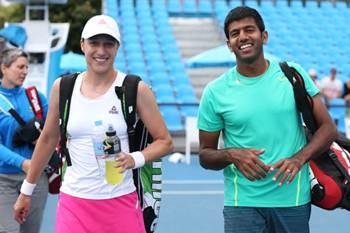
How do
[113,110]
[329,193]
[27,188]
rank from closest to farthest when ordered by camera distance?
[113,110]
[329,193]
[27,188]

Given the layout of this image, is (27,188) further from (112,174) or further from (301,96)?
(301,96)

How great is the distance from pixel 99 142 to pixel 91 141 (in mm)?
48

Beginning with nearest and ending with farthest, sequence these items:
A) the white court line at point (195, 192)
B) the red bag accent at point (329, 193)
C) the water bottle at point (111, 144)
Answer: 1. the water bottle at point (111, 144)
2. the red bag accent at point (329, 193)
3. the white court line at point (195, 192)

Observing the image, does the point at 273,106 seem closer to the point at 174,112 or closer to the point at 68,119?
the point at 68,119

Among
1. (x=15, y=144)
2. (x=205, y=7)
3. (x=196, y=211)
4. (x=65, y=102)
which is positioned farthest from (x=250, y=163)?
(x=205, y=7)

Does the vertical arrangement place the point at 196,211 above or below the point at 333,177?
below

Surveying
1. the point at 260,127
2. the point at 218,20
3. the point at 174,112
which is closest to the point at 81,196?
the point at 260,127

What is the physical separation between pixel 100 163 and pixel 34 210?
1.23m

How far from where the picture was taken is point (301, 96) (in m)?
3.33

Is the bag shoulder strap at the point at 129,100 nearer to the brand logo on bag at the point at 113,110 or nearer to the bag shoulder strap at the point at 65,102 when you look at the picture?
the brand logo on bag at the point at 113,110

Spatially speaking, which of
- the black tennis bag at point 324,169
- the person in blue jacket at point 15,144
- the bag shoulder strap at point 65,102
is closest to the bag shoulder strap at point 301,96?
the black tennis bag at point 324,169

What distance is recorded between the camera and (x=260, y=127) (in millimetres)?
3342

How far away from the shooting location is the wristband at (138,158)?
3.15 metres

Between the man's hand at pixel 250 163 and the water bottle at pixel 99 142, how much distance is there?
66 cm
